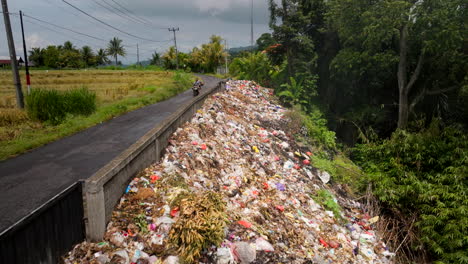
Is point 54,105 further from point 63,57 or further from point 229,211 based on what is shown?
point 63,57

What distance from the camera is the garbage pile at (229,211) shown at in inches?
161

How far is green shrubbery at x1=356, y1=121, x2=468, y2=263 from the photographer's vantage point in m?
6.95

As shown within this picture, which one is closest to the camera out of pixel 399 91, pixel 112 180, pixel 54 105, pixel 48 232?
pixel 48 232

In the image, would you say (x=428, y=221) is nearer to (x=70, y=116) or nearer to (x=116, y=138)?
(x=116, y=138)

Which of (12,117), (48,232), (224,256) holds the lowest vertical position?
(224,256)

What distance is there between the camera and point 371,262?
6.41 metres

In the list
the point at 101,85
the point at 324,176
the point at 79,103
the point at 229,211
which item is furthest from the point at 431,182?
the point at 101,85

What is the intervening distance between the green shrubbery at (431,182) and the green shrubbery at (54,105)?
1048 cm

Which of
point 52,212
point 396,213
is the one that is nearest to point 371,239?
point 396,213

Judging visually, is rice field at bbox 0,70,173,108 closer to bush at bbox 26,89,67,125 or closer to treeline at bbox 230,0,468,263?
bush at bbox 26,89,67,125

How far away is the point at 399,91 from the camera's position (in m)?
14.9

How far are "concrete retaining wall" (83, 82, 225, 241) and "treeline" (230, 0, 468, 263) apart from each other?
6583 millimetres

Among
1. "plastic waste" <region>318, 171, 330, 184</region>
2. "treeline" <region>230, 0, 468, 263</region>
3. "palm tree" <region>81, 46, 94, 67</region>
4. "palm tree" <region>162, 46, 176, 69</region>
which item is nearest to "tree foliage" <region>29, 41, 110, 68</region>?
"palm tree" <region>81, 46, 94, 67</region>

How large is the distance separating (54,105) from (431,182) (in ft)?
41.1
